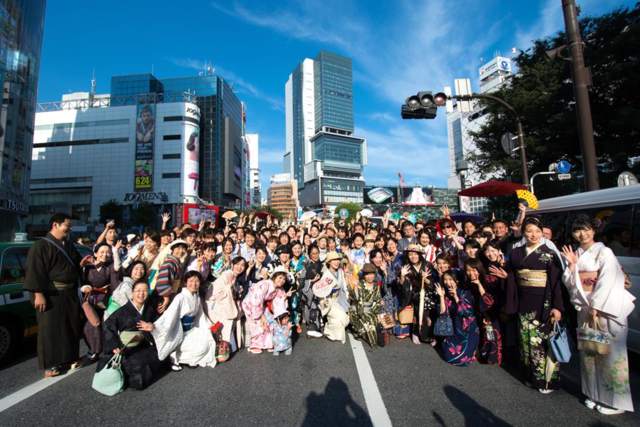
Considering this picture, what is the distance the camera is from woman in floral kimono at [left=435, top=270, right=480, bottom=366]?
3.75 m

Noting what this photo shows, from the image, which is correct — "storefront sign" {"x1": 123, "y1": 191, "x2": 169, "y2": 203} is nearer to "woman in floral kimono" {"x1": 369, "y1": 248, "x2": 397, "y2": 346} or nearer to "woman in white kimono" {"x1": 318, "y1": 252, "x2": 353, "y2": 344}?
"woman in white kimono" {"x1": 318, "y1": 252, "x2": 353, "y2": 344}

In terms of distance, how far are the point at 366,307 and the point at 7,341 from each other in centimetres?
475

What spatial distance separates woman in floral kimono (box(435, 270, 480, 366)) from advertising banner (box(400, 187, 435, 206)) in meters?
53.8

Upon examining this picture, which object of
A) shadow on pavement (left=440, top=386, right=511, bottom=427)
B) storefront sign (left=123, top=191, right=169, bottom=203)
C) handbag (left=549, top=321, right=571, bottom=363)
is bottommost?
shadow on pavement (left=440, top=386, right=511, bottom=427)

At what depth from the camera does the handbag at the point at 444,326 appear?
12.8 ft

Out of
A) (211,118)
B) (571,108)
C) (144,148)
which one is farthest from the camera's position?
(211,118)

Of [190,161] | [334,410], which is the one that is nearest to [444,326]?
[334,410]

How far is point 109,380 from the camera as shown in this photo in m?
3.09

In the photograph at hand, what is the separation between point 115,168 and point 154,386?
5728 cm

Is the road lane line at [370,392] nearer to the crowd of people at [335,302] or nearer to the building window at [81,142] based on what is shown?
the crowd of people at [335,302]

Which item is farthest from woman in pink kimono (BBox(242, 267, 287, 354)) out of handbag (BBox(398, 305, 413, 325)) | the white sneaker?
the white sneaker

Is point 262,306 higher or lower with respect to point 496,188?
lower

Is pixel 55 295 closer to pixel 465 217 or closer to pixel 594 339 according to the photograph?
pixel 594 339

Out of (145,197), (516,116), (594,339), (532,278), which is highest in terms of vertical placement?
(145,197)
